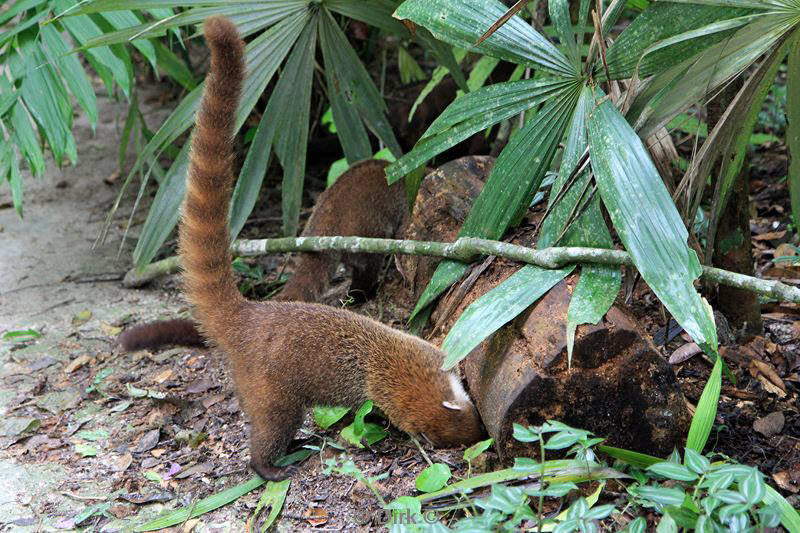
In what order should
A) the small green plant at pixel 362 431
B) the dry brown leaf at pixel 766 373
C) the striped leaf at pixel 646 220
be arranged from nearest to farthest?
1. the striped leaf at pixel 646 220
2. the small green plant at pixel 362 431
3. the dry brown leaf at pixel 766 373

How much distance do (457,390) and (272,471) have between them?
761 mm

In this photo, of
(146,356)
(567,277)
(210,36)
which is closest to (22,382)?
(146,356)

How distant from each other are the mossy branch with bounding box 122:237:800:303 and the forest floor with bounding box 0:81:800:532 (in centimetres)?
59

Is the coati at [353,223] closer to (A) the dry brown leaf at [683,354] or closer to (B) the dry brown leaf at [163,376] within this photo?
(B) the dry brown leaf at [163,376]

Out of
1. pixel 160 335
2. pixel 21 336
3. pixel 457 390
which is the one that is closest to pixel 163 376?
pixel 160 335

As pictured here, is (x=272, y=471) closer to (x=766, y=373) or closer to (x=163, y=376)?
(x=163, y=376)

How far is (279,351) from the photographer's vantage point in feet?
9.78

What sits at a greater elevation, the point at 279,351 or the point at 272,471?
the point at 279,351

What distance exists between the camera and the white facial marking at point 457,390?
9.60ft

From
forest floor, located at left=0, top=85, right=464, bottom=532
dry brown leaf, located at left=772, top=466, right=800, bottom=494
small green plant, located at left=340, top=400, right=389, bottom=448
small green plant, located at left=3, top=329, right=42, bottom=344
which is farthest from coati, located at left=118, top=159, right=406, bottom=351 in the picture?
dry brown leaf, located at left=772, top=466, right=800, bottom=494

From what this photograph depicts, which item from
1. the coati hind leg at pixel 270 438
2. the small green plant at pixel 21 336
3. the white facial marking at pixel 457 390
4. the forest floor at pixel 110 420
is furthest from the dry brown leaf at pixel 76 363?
the white facial marking at pixel 457 390

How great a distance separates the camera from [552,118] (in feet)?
9.47

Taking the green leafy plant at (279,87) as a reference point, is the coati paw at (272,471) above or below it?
Answer: below

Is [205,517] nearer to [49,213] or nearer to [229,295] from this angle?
[229,295]
